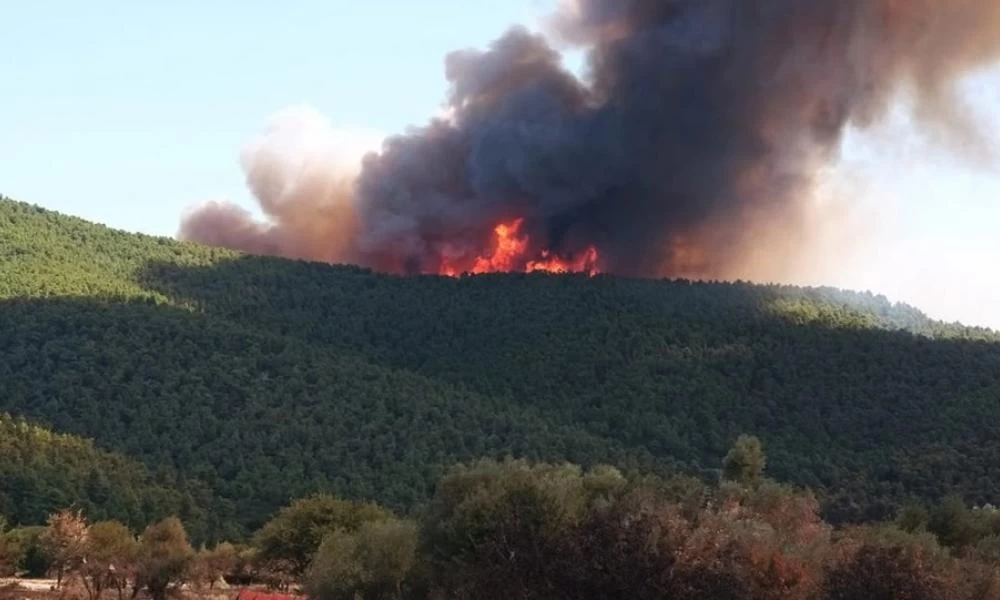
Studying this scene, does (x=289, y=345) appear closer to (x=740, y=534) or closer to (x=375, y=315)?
(x=375, y=315)

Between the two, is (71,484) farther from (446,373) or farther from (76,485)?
(446,373)

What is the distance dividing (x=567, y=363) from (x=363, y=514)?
3772cm

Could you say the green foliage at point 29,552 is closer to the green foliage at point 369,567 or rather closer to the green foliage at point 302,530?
the green foliage at point 302,530

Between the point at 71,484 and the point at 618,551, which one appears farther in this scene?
the point at 71,484

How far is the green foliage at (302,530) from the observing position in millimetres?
47688

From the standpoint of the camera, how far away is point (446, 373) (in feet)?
276

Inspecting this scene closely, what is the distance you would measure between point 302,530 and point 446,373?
120ft

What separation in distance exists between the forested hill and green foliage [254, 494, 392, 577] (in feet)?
40.3

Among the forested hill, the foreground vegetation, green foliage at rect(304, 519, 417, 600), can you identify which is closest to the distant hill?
the forested hill

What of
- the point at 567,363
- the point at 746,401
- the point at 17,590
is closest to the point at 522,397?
the point at 567,363

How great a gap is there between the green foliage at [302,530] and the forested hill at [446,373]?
483 inches

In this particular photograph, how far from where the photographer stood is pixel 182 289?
89938 mm

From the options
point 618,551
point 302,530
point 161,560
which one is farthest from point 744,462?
point 618,551

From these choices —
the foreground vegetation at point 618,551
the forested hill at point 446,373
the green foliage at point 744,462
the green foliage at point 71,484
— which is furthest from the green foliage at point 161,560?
the green foliage at point 744,462
